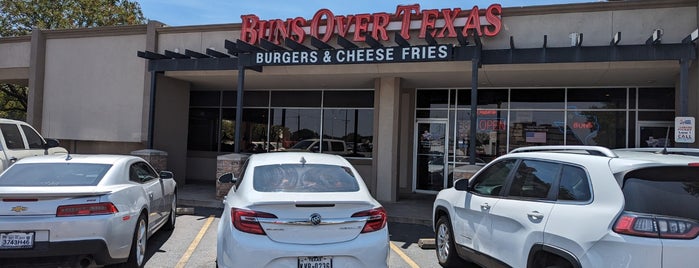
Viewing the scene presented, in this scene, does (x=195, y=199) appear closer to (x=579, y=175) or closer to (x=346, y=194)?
(x=346, y=194)

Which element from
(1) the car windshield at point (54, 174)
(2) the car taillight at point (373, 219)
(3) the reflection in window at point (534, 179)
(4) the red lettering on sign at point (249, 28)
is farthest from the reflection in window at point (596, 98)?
(1) the car windshield at point (54, 174)

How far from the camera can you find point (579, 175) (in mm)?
3980

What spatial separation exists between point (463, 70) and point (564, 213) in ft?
24.2

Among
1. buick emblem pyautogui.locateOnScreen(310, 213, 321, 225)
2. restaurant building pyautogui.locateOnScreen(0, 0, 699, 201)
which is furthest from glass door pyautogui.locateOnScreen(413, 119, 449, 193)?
buick emblem pyautogui.locateOnScreen(310, 213, 321, 225)

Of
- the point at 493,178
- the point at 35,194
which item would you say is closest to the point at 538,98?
the point at 493,178

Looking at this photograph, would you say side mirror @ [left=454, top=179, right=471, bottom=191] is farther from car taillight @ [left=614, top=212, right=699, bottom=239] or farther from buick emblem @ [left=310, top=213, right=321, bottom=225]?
car taillight @ [left=614, top=212, right=699, bottom=239]

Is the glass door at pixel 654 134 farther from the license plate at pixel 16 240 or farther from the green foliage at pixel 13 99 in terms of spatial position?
the green foliage at pixel 13 99

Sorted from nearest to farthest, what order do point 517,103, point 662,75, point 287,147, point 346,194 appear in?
point 346,194
point 662,75
point 517,103
point 287,147

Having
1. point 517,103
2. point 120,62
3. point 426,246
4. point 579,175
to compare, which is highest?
point 120,62

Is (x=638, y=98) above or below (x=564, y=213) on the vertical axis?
above

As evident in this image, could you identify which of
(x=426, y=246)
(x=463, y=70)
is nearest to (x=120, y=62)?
(x=463, y=70)

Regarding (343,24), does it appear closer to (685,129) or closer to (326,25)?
(326,25)

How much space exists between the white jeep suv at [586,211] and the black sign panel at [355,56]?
5012 mm

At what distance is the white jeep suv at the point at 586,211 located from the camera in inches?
126
